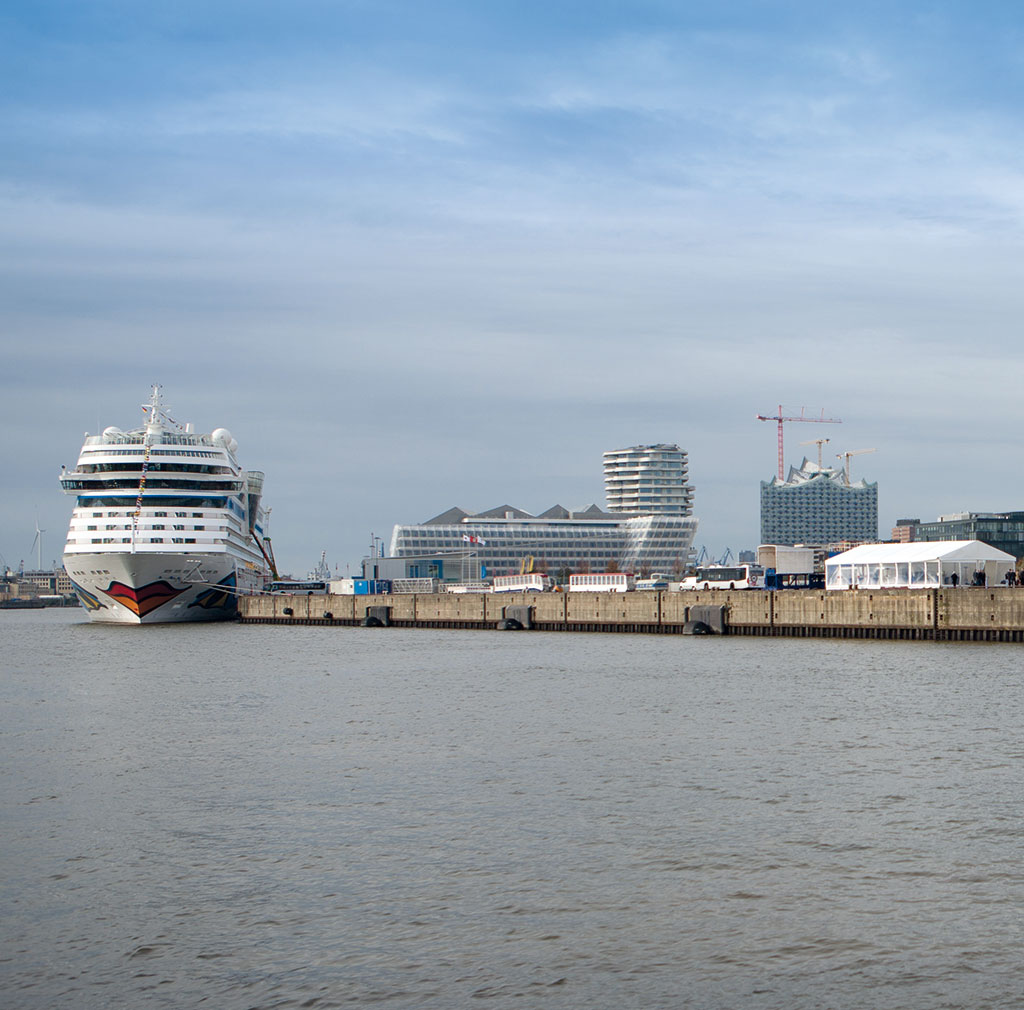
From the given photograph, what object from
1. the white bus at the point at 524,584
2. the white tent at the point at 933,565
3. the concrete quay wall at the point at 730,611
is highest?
the white tent at the point at 933,565

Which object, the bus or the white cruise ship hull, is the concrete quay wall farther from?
the white cruise ship hull

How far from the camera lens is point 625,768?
1276 inches

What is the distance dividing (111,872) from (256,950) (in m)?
5.51

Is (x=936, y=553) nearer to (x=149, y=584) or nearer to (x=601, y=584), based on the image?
(x=601, y=584)

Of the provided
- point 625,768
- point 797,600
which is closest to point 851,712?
point 625,768

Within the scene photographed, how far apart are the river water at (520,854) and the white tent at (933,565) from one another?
1660 inches

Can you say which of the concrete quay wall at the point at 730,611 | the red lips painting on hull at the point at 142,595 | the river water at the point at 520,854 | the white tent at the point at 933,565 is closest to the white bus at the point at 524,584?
the concrete quay wall at the point at 730,611

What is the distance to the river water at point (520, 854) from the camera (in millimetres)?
17234

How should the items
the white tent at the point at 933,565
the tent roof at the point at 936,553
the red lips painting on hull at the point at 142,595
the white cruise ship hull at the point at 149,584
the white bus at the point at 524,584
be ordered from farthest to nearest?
the white bus at the point at 524,584 → the red lips painting on hull at the point at 142,595 → the white cruise ship hull at the point at 149,584 → the tent roof at the point at 936,553 → the white tent at the point at 933,565

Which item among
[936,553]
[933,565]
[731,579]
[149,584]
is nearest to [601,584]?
[731,579]

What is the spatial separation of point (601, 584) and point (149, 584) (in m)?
55.5

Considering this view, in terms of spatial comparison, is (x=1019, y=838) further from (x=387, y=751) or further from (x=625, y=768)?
(x=387, y=751)

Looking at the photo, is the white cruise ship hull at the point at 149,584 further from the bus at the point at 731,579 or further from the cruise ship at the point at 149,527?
the bus at the point at 731,579

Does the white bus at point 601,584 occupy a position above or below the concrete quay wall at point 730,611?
above
